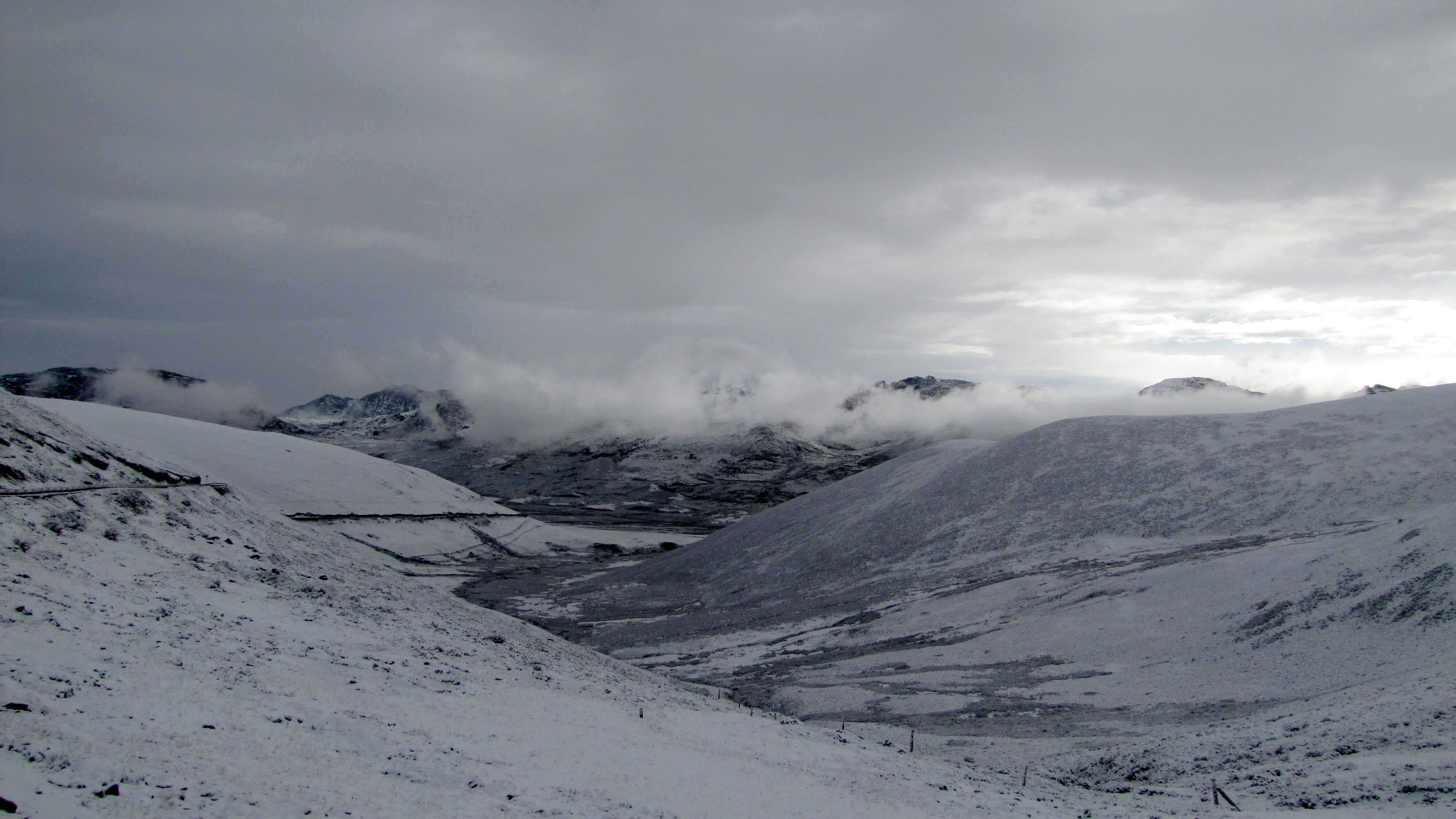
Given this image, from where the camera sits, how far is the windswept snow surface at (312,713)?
15.0 meters

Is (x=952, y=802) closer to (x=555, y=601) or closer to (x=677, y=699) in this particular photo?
(x=677, y=699)

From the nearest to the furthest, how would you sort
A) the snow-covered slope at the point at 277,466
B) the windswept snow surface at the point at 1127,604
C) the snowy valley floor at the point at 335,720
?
1. the snowy valley floor at the point at 335,720
2. the windswept snow surface at the point at 1127,604
3. the snow-covered slope at the point at 277,466

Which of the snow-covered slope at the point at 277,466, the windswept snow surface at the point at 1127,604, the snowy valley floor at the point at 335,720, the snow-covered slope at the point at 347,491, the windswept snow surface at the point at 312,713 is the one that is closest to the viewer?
the windswept snow surface at the point at 312,713

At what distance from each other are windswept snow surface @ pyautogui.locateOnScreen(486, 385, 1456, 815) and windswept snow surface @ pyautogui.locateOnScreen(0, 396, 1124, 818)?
6.35 m

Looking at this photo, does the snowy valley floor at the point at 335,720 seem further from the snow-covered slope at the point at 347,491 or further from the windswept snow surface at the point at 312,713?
the snow-covered slope at the point at 347,491

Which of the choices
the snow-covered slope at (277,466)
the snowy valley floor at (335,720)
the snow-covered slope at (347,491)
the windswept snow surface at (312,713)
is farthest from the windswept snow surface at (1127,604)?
the snow-covered slope at (277,466)

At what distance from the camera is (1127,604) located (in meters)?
46.1

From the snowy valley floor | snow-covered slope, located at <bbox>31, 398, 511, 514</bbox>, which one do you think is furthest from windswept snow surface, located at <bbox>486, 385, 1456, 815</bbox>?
snow-covered slope, located at <bbox>31, 398, 511, 514</bbox>

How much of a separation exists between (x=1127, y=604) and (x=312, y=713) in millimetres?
43871

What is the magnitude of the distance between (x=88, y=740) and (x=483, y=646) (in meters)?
21.3

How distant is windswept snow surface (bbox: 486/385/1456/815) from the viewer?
85.0 ft

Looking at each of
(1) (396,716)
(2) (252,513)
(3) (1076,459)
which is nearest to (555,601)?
(2) (252,513)

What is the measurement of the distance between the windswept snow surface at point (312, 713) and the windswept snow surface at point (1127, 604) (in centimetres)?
635

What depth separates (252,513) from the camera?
44875 millimetres
